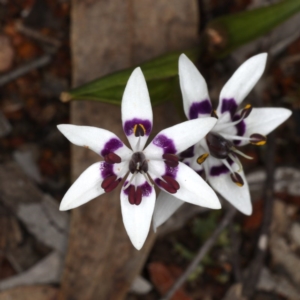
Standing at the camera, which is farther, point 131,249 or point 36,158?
point 36,158

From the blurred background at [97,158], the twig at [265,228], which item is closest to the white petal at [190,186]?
the blurred background at [97,158]

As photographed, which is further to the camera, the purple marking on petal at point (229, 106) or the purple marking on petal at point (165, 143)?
the purple marking on petal at point (229, 106)

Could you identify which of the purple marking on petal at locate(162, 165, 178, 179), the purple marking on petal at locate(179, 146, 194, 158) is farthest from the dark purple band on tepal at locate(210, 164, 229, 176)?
the purple marking on petal at locate(162, 165, 178, 179)

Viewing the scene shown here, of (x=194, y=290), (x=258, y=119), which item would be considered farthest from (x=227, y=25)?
(x=194, y=290)

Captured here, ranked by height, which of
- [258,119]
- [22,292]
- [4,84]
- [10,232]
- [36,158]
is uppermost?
[258,119]

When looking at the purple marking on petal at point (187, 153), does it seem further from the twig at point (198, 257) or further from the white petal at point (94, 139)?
the twig at point (198, 257)

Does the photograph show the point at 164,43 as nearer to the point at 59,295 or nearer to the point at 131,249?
the point at 131,249

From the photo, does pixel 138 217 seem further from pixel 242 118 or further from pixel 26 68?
pixel 26 68
